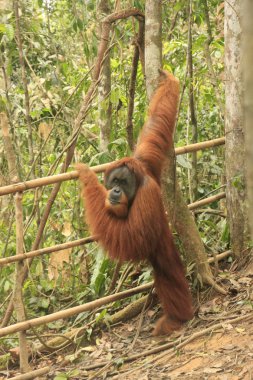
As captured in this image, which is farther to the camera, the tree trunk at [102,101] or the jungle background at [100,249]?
the tree trunk at [102,101]

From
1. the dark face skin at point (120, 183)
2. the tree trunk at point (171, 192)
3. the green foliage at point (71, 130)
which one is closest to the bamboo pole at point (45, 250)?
the dark face skin at point (120, 183)

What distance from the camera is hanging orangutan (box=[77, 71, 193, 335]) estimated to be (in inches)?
162

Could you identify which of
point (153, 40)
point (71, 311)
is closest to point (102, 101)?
point (153, 40)

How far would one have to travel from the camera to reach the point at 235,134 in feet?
16.0

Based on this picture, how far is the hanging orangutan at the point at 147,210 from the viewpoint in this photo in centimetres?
411

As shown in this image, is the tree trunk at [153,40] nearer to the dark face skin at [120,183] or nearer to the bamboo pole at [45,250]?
the dark face skin at [120,183]

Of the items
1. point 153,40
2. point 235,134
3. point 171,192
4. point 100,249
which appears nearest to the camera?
point 153,40

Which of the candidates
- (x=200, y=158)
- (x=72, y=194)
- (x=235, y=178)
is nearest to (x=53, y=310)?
(x=72, y=194)

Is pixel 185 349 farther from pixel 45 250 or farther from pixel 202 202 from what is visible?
pixel 202 202

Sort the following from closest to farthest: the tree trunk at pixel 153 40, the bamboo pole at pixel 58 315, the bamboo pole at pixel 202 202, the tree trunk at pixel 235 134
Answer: the bamboo pole at pixel 58 315, the tree trunk at pixel 153 40, the tree trunk at pixel 235 134, the bamboo pole at pixel 202 202

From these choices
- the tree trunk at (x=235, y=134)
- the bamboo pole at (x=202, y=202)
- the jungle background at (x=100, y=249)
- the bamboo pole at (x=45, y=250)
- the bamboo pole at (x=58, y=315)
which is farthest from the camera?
the bamboo pole at (x=202, y=202)

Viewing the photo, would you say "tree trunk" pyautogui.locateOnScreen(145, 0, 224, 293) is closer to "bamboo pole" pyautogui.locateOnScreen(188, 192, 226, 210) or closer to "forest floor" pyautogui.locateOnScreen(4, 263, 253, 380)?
"forest floor" pyautogui.locateOnScreen(4, 263, 253, 380)

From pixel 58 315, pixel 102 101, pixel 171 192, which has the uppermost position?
pixel 102 101

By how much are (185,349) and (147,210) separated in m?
1.03
